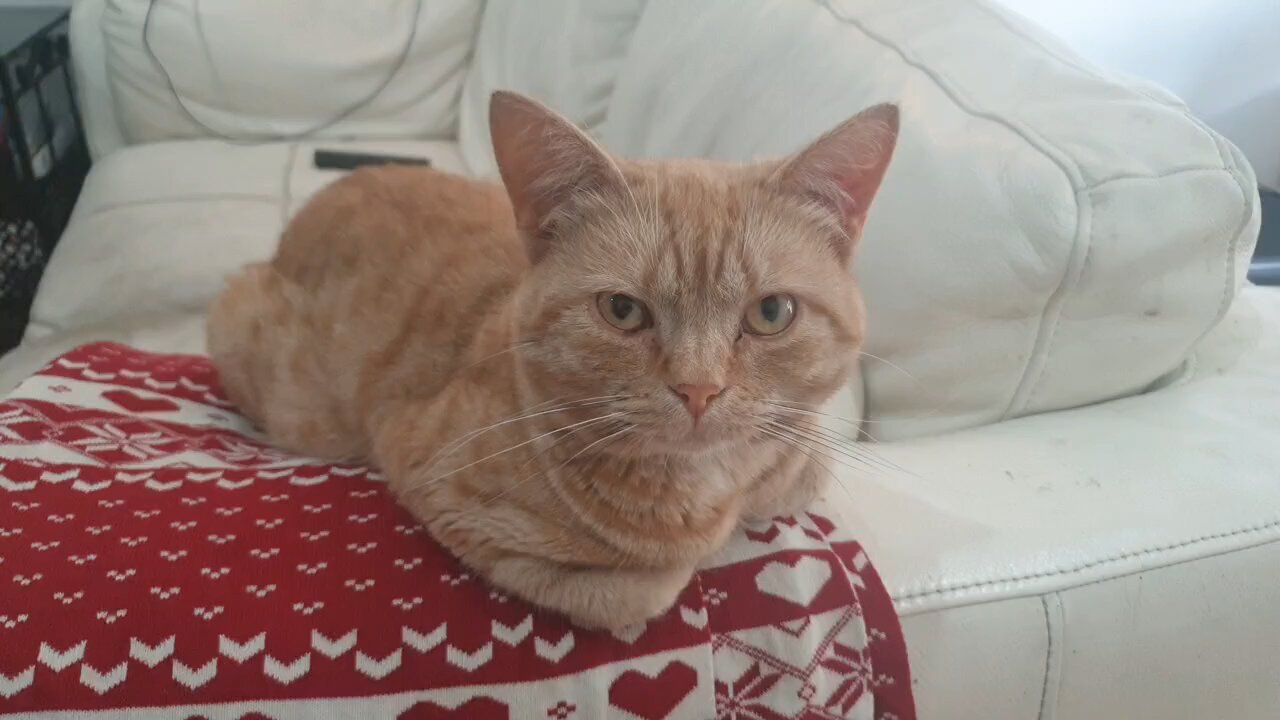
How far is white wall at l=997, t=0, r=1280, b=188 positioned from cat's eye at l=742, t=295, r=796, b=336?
1.42m

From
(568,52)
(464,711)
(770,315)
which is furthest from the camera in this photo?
(568,52)

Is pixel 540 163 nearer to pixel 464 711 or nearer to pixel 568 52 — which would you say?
pixel 464 711

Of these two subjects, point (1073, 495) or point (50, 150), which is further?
point (50, 150)

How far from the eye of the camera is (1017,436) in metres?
1.06

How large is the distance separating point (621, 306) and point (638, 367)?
0.07 meters

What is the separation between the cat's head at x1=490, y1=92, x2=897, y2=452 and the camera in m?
0.85

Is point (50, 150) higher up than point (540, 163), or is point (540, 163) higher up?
point (540, 163)

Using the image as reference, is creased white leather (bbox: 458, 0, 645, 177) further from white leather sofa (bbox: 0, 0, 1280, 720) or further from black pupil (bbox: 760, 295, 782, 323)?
black pupil (bbox: 760, 295, 782, 323)

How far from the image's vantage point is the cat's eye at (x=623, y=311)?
0.88 metres

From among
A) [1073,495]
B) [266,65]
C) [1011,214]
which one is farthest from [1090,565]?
[266,65]

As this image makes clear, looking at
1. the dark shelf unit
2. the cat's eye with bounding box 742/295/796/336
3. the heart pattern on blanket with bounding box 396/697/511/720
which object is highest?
the cat's eye with bounding box 742/295/796/336

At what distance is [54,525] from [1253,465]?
4.12 feet

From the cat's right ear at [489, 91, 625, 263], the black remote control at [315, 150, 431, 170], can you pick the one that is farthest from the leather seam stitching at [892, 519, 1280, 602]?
the black remote control at [315, 150, 431, 170]

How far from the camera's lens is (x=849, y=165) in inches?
35.2
